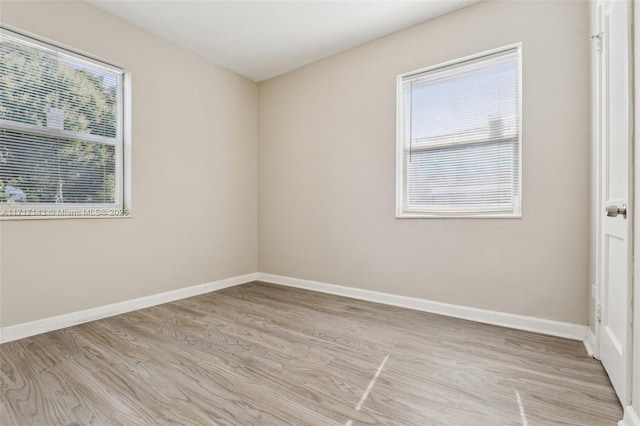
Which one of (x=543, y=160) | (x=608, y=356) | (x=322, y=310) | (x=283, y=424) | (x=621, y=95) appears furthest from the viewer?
(x=322, y=310)

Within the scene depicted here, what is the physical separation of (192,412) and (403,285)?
210 centimetres

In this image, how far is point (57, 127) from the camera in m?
2.43

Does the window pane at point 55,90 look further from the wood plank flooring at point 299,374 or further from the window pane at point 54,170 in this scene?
the wood plank flooring at point 299,374

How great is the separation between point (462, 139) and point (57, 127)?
3.38 m

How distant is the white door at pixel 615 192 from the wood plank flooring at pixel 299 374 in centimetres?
24

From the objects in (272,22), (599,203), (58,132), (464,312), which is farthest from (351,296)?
(58,132)

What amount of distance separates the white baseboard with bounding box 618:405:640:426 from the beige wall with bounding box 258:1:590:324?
1.11m

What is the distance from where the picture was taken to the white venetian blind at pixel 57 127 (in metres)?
2.21

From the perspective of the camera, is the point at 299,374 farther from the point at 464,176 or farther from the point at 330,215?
the point at 464,176

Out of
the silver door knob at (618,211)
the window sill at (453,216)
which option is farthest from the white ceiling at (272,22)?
the silver door knob at (618,211)

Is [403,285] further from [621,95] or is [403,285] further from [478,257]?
[621,95]

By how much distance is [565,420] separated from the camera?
1.31 meters

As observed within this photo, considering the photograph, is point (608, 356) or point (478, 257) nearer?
point (608, 356)

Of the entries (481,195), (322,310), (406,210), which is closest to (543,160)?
(481,195)
